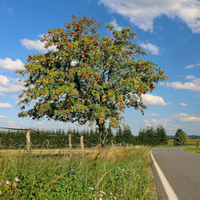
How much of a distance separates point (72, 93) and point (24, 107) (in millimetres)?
4510

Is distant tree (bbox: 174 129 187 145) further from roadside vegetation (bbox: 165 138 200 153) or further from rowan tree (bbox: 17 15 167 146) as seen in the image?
rowan tree (bbox: 17 15 167 146)

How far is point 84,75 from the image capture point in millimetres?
12727

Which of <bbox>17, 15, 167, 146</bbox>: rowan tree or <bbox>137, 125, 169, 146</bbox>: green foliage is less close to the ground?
<bbox>17, 15, 167, 146</bbox>: rowan tree

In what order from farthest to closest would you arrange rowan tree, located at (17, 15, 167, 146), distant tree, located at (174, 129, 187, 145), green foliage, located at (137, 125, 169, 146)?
distant tree, located at (174, 129, 187, 145), green foliage, located at (137, 125, 169, 146), rowan tree, located at (17, 15, 167, 146)

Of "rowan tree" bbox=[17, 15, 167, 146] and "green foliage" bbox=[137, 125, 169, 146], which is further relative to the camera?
"green foliage" bbox=[137, 125, 169, 146]

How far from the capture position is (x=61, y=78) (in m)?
13.2

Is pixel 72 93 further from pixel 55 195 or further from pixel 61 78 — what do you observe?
pixel 55 195

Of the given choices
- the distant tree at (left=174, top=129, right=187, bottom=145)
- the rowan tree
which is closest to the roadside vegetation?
the distant tree at (left=174, top=129, right=187, bottom=145)

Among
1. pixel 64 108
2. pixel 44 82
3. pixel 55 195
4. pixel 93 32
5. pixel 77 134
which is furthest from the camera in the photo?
pixel 77 134

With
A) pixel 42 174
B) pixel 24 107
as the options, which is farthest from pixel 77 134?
pixel 42 174

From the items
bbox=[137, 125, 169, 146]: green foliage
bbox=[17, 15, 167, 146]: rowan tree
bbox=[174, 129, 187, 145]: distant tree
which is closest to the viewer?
bbox=[17, 15, 167, 146]: rowan tree

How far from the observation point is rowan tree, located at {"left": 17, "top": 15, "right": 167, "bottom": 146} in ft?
41.8

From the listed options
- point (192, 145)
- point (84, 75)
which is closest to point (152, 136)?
point (192, 145)

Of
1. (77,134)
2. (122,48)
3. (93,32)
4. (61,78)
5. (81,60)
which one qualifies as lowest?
(77,134)
